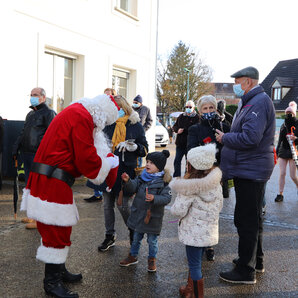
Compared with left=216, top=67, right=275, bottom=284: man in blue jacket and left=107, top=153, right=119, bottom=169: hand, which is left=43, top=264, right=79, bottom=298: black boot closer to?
left=107, top=153, right=119, bottom=169: hand

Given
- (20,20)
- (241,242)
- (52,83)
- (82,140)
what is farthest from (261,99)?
(52,83)

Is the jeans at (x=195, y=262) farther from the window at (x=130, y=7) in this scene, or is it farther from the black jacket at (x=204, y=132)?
the window at (x=130, y=7)

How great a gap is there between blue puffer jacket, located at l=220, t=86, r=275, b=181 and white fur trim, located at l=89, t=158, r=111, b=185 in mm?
1171

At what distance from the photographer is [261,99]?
3.34m

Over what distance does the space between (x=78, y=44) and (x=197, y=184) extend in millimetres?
7862

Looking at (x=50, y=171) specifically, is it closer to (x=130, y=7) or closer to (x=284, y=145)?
(x=284, y=145)

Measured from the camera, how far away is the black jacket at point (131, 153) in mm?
4234

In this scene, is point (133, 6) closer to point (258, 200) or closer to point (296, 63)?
point (258, 200)

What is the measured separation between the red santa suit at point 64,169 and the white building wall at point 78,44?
5.38 m

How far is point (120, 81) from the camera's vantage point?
41.1 feet

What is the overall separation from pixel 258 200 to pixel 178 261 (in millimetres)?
1168

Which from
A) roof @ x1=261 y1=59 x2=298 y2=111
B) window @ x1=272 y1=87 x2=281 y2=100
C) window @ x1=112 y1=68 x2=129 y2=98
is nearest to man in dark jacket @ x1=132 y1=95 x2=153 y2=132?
window @ x1=112 y1=68 x2=129 y2=98

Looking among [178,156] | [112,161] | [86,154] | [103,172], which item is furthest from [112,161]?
[178,156]

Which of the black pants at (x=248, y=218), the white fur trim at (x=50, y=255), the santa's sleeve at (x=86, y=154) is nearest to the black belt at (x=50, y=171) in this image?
the santa's sleeve at (x=86, y=154)
